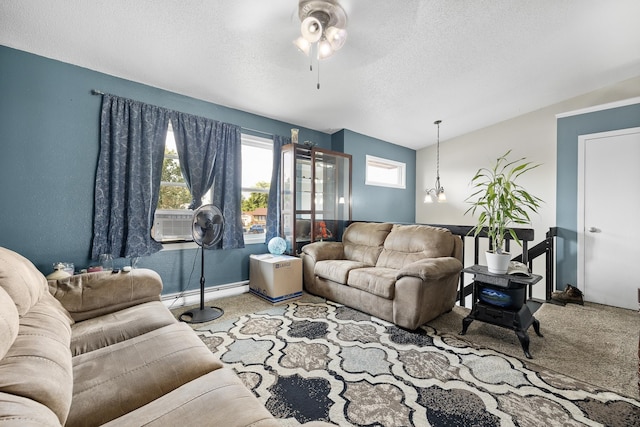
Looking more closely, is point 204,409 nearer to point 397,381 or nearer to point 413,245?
point 397,381

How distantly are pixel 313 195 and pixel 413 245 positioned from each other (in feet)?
5.08

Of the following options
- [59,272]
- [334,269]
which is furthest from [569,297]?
[59,272]

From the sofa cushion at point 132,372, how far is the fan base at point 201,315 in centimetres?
127

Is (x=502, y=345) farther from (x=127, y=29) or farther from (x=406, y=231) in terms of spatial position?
(x=127, y=29)

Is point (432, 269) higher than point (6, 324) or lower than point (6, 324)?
lower

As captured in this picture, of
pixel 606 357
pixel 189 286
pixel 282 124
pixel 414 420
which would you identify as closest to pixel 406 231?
pixel 606 357

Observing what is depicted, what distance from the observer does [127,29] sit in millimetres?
2018

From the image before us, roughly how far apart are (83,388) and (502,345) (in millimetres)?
2630

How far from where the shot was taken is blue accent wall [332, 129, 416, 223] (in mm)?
4461

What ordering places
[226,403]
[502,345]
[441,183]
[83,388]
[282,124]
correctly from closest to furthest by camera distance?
[226,403], [83,388], [502,345], [282,124], [441,183]

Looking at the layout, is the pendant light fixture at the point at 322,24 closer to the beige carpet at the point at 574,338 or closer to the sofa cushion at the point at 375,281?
the sofa cushion at the point at 375,281

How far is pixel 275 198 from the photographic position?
3777mm

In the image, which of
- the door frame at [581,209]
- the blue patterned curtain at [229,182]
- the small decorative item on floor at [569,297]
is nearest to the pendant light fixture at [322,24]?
the blue patterned curtain at [229,182]

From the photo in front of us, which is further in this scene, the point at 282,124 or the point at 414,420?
the point at 282,124
